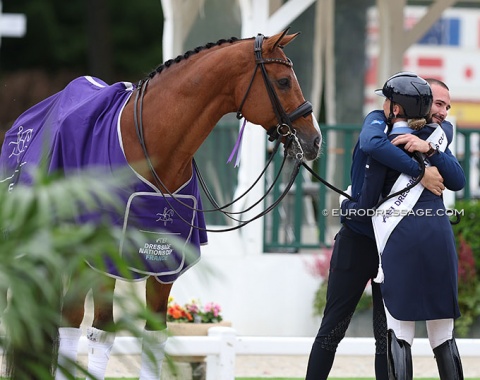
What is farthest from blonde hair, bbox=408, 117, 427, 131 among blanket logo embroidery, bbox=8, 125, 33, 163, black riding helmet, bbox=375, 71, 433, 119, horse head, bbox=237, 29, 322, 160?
blanket logo embroidery, bbox=8, 125, 33, 163

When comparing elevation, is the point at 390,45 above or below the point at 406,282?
above

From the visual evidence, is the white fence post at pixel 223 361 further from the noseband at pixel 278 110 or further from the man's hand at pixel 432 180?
the man's hand at pixel 432 180

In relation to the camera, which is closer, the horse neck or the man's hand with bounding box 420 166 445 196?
the man's hand with bounding box 420 166 445 196

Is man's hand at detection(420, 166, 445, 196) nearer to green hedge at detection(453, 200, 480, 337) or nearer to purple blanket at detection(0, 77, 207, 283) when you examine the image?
purple blanket at detection(0, 77, 207, 283)

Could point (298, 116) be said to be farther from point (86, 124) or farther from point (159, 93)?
point (86, 124)

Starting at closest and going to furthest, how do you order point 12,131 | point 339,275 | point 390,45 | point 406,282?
1. point 406,282
2. point 339,275
3. point 12,131
4. point 390,45

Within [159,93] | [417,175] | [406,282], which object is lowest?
[406,282]

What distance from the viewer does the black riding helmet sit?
495cm

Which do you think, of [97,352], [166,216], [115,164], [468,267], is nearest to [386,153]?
[166,216]

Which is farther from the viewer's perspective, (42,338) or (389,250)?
(389,250)

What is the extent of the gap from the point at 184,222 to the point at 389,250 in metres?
0.93

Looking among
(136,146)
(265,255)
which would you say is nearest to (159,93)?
(136,146)

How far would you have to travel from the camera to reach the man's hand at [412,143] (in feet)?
16.3

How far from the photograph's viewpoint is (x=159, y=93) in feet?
17.1
